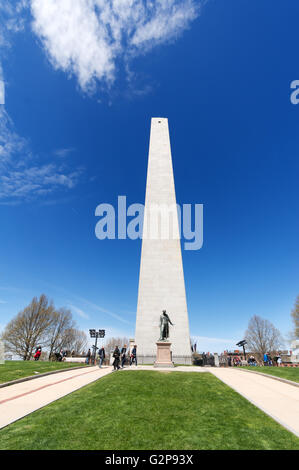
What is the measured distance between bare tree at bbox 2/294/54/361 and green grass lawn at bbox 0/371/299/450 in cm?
3434

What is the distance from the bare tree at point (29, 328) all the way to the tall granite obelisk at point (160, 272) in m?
24.0

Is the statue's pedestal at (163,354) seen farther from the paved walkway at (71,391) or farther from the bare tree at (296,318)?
the bare tree at (296,318)

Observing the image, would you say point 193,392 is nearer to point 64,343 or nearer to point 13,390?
point 13,390

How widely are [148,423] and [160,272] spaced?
1899 centimetres

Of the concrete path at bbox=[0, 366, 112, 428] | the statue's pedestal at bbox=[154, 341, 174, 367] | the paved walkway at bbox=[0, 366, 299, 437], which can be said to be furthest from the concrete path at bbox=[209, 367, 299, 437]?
the concrete path at bbox=[0, 366, 112, 428]

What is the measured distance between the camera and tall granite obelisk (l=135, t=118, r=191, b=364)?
23.0 meters

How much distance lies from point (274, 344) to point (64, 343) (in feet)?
137

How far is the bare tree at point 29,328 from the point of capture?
1478 inches

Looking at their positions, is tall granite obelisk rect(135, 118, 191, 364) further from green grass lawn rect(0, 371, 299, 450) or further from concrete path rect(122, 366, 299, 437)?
green grass lawn rect(0, 371, 299, 450)

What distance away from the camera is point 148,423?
21.3 ft

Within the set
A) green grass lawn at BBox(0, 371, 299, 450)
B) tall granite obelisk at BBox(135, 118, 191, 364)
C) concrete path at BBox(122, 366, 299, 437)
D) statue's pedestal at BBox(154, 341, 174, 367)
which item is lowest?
green grass lawn at BBox(0, 371, 299, 450)

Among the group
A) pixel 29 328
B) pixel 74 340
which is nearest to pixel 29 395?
pixel 29 328

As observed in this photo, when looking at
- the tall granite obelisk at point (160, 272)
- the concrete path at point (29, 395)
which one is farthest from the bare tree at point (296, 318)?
the concrete path at point (29, 395)
